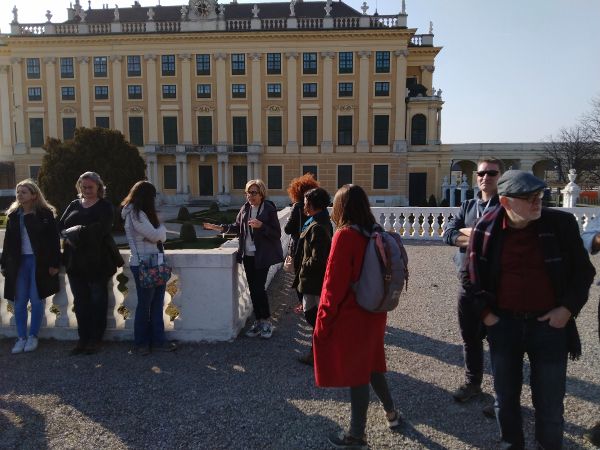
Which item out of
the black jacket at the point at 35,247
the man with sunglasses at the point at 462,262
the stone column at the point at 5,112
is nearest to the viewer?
the man with sunglasses at the point at 462,262

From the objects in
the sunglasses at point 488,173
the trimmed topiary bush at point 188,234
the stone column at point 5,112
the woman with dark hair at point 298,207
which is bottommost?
the trimmed topiary bush at point 188,234

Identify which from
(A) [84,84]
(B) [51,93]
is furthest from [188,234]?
(B) [51,93]

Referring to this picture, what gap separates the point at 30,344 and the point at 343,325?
3771 millimetres

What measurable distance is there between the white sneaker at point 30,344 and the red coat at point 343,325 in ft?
11.6

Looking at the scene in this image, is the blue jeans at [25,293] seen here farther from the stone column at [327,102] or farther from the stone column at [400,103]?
the stone column at [400,103]

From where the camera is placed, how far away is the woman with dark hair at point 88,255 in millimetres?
4676

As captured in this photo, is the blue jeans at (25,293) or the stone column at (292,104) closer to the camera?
the blue jeans at (25,293)

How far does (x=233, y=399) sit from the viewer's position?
383 centimetres

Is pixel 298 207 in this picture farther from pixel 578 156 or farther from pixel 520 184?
pixel 578 156

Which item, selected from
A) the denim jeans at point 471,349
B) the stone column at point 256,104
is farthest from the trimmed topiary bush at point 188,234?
the stone column at point 256,104

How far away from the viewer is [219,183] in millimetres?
36938

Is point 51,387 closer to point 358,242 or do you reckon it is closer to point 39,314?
point 39,314

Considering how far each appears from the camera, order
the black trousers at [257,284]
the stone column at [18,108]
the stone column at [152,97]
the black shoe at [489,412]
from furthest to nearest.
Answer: the stone column at [18,108]
the stone column at [152,97]
the black trousers at [257,284]
the black shoe at [489,412]

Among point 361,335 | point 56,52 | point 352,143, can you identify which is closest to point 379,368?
point 361,335
